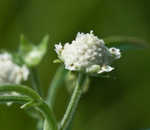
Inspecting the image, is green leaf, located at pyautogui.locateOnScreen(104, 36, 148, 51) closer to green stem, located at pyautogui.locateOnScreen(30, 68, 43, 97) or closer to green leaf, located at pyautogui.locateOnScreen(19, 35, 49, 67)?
green leaf, located at pyautogui.locateOnScreen(19, 35, 49, 67)

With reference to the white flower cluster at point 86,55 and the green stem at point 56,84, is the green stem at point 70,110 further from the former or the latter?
the green stem at point 56,84

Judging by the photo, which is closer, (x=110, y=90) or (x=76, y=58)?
(x=76, y=58)

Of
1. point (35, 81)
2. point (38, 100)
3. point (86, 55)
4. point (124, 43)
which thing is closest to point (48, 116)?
point (38, 100)

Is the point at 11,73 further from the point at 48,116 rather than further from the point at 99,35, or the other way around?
the point at 99,35

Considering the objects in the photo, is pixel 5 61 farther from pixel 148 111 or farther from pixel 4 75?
pixel 148 111

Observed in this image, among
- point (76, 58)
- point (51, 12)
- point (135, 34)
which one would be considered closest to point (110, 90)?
point (135, 34)
